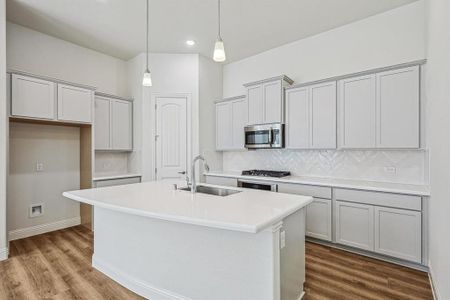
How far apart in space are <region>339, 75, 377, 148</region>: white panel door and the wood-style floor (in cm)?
145

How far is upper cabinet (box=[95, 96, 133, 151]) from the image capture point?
4148 mm

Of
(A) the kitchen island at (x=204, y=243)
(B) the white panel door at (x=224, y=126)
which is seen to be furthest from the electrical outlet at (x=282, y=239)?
(B) the white panel door at (x=224, y=126)

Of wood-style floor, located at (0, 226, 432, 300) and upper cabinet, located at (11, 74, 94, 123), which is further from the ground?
upper cabinet, located at (11, 74, 94, 123)

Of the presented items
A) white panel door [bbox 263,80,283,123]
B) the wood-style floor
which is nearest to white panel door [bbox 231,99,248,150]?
white panel door [bbox 263,80,283,123]

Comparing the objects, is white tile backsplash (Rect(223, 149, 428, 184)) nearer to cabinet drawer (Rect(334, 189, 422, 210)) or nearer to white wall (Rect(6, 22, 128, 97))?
cabinet drawer (Rect(334, 189, 422, 210))

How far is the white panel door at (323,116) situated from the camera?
333 cm

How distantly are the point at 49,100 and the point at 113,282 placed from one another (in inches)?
107

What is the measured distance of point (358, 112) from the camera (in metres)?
3.11

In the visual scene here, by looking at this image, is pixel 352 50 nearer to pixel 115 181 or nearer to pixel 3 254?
pixel 115 181

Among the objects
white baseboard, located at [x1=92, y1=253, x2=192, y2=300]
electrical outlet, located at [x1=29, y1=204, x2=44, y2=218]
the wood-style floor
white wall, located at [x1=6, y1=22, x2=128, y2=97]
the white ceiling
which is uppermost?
the white ceiling

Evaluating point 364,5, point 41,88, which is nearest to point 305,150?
point 364,5

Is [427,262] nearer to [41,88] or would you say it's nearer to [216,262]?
[216,262]

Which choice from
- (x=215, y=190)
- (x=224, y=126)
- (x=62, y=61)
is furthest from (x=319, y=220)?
(x=62, y=61)

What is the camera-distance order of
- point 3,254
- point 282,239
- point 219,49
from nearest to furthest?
1. point 282,239
2. point 219,49
3. point 3,254
